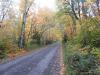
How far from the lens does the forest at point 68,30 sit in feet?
49.7

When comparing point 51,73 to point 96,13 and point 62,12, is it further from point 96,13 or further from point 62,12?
point 62,12

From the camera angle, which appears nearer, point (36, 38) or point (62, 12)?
point (62, 12)

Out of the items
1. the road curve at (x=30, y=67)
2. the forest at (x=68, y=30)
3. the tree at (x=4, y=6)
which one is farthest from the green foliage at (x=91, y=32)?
the tree at (x=4, y=6)

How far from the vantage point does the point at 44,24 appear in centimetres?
6706

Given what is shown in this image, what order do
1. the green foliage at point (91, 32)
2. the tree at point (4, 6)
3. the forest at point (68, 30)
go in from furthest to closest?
1. the tree at point (4, 6)
2. the green foliage at point (91, 32)
3. the forest at point (68, 30)

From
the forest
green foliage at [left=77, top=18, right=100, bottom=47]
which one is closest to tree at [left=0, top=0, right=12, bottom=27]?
the forest

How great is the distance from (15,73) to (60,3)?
88.9 feet

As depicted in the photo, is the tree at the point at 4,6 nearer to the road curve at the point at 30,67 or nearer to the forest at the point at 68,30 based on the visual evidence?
the forest at the point at 68,30

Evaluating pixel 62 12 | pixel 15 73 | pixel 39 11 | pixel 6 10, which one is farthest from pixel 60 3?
pixel 15 73

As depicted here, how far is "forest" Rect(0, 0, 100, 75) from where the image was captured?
15147 millimetres

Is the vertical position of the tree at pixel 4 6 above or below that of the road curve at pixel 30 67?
above

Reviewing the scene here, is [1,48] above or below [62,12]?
below

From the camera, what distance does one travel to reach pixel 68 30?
60.6 metres

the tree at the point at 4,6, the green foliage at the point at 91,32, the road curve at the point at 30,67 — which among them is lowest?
the road curve at the point at 30,67
